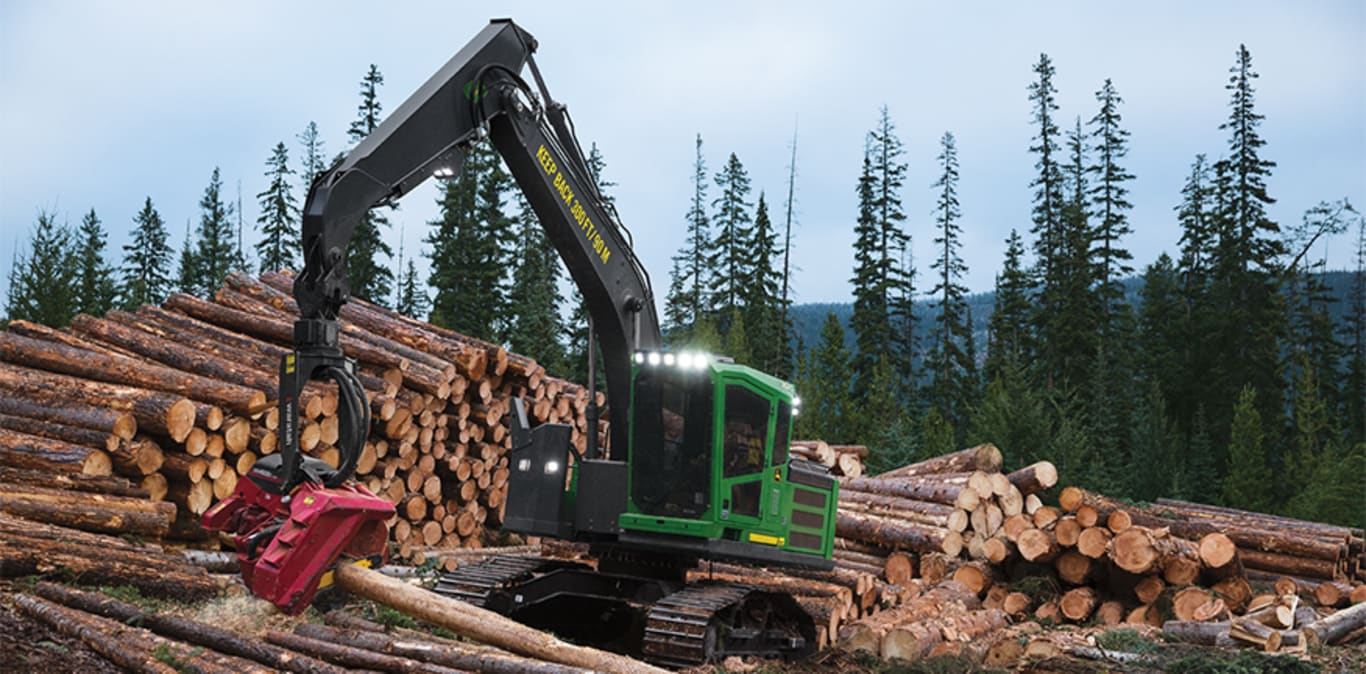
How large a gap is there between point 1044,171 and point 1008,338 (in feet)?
25.4

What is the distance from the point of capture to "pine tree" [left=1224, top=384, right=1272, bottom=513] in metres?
29.5

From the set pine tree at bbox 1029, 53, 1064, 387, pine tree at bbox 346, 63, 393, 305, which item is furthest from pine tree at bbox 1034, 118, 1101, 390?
pine tree at bbox 346, 63, 393, 305

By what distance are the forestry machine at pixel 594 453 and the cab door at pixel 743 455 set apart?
0.01 m

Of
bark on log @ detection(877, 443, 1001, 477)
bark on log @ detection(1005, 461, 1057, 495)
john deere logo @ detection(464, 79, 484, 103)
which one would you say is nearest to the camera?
john deere logo @ detection(464, 79, 484, 103)

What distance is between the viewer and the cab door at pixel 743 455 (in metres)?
7.73

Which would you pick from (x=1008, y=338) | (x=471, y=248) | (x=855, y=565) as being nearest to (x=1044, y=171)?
(x=1008, y=338)

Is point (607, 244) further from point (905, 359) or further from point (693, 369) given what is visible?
point (905, 359)

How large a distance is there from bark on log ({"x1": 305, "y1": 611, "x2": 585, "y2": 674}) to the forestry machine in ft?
1.50

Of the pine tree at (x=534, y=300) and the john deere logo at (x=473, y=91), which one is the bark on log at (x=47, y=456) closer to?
the john deere logo at (x=473, y=91)

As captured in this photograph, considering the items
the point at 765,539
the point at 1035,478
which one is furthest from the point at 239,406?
the point at 1035,478

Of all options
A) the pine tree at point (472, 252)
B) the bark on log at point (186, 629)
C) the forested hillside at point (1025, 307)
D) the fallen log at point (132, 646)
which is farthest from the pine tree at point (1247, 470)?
the fallen log at point (132, 646)

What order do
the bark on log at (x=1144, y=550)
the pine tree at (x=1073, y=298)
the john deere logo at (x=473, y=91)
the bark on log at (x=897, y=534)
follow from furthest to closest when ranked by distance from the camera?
1. the pine tree at (x=1073, y=298)
2. the bark on log at (x=897, y=534)
3. the bark on log at (x=1144, y=550)
4. the john deere logo at (x=473, y=91)

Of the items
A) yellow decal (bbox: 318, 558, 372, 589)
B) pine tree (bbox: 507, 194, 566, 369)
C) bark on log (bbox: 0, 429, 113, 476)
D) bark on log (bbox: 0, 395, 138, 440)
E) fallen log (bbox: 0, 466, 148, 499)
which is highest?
pine tree (bbox: 507, 194, 566, 369)

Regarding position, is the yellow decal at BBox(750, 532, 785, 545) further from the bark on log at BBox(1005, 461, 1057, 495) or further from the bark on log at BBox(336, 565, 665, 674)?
the bark on log at BBox(1005, 461, 1057, 495)
